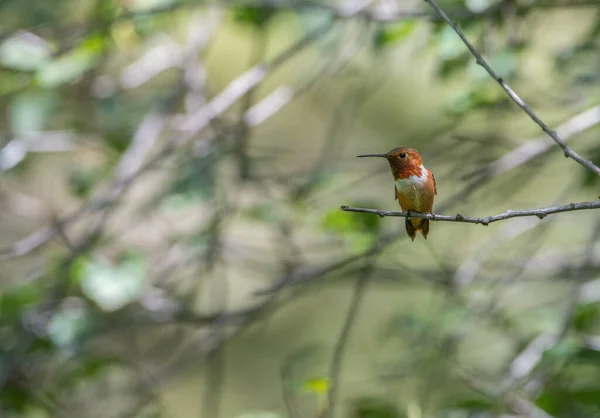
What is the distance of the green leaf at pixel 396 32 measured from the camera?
3.75 metres

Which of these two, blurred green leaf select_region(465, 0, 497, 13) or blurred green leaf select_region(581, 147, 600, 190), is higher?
blurred green leaf select_region(465, 0, 497, 13)

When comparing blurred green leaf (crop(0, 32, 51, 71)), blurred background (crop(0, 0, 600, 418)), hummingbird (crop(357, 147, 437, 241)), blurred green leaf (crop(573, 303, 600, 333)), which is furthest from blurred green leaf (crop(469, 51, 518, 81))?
blurred green leaf (crop(0, 32, 51, 71))

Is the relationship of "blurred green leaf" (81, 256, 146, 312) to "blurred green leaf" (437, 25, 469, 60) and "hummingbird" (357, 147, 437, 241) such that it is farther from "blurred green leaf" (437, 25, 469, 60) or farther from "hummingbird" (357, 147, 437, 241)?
"blurred green leaf" (437, 25, 469, 60)

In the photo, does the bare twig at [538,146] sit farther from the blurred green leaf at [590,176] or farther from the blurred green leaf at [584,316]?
the blurred green leaf at [584,316]

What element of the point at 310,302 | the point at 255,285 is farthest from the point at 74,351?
the point at 310,302

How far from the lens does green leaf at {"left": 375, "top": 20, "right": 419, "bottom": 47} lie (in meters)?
3.75

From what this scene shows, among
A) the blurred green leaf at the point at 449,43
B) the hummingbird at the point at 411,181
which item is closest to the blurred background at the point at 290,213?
the blurred green leaf at the point at 449,43

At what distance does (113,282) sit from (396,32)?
1.94 m

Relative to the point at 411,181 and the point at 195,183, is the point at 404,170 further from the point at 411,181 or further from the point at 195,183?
the point at 195,183

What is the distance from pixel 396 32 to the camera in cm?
376

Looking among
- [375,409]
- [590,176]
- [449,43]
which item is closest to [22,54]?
[449,43]

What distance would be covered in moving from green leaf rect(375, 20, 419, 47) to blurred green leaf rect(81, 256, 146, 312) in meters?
1.74

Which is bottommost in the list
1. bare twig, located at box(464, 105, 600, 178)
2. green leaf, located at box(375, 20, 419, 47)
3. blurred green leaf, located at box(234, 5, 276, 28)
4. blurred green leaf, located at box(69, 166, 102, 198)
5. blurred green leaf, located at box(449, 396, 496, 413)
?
blurred green leaf, located at box(449, 396, 496, 413)

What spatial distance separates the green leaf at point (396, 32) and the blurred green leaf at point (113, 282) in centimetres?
174
